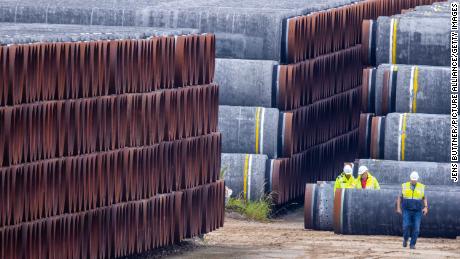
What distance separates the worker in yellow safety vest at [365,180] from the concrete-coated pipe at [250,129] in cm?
295

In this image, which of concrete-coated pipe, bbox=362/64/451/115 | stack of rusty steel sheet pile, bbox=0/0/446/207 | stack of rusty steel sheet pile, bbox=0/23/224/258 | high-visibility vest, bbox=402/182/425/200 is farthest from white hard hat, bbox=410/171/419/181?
stack of rusty steel sheet pile, bbox=0/0/446/207

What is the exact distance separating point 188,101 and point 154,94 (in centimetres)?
119

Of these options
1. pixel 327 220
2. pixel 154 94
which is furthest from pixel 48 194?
pixel 327 220

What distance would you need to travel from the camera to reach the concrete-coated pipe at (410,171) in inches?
1115

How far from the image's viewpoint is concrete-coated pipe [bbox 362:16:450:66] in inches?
1176

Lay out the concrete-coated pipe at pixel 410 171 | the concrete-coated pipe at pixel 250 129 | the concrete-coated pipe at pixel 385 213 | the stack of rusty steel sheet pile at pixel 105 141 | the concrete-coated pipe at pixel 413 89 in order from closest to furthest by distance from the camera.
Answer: the stack of rusty steel sheet pile at pixel 105 141, the concrete-coated pipe at pixel 385 213, the concrete-coated pipe at pixel 410 171, the concrete-coated pipe at pixel 413 89, the concrete-coated pipe at pixel 250 129

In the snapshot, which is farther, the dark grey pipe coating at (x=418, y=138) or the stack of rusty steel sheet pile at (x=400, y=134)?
the dark grey pipe coating at (x=418, y=138)

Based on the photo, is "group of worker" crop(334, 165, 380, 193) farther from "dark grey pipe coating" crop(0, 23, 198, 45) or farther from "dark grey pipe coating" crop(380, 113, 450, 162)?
"dark grey pipe coating" crop(0, 23, 198, 45)

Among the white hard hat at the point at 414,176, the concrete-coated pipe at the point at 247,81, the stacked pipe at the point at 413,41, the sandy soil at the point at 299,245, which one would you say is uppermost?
the stacked pipe at the point at 413,41

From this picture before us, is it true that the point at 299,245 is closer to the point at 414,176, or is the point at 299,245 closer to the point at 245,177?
the point at 414,176

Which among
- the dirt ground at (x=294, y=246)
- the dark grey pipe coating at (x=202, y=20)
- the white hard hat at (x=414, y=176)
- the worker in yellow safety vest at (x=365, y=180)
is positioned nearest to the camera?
the dirt ground at (x=294, y=246)

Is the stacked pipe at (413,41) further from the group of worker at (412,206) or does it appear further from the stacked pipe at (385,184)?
the group of worker at (412,206)

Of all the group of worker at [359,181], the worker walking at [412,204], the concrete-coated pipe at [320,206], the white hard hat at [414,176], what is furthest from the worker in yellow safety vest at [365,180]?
the white hard hat at [414,176]

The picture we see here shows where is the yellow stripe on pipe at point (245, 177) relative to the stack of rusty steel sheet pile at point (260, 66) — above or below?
below
